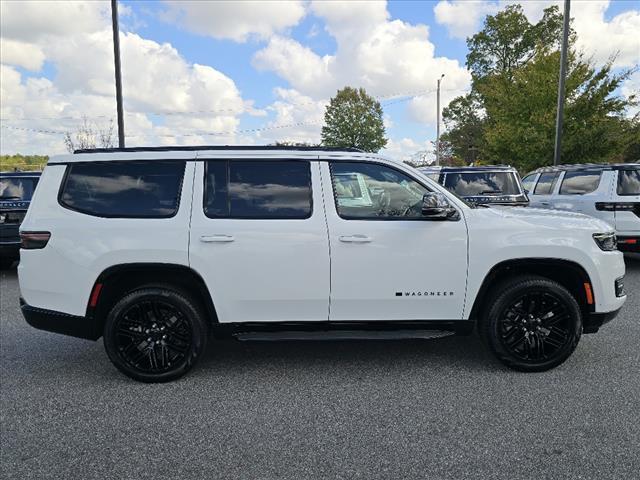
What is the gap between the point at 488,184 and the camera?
913cm

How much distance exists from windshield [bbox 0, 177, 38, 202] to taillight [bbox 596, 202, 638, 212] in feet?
31.8

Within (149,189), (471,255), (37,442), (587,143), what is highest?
(587,143)

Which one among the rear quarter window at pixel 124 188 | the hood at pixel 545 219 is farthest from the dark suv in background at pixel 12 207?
the hood at pixel 545 219

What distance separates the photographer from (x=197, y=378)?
3.99m

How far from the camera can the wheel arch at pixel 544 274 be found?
3883 mm

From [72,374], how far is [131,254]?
1316 mm

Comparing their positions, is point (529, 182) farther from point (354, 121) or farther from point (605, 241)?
point (354, 121)

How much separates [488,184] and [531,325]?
5671 mm

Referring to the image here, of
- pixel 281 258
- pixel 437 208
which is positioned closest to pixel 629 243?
pixel 437 208

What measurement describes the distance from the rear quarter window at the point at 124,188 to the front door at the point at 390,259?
4.16ft

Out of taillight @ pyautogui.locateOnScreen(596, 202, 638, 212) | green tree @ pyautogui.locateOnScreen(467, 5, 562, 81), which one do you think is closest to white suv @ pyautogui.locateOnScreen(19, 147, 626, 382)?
taillight @ pyautogui.locateOnScreen(596, 202, 638, 212)

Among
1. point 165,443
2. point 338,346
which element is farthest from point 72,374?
point 338,346

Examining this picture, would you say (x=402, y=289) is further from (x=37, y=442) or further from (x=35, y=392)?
(x=35, y=392)

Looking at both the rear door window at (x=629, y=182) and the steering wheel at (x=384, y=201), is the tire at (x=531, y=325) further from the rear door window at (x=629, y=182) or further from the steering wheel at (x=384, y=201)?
the rear door window at (x=629, y=182)
